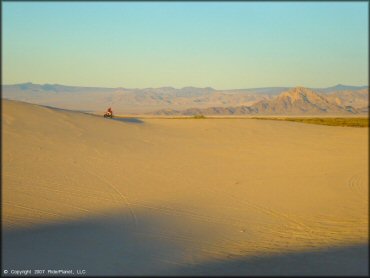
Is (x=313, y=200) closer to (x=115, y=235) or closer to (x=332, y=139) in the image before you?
(x=115, y=235)

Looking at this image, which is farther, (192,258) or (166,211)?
(166,211)

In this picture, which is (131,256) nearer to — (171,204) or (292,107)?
(171,204)

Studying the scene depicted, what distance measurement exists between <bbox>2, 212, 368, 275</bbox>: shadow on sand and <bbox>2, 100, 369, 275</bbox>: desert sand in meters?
0.01

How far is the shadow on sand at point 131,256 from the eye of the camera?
546 centimetres

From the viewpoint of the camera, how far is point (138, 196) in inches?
377

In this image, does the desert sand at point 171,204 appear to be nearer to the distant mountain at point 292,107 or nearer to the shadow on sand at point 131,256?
the shadow on sand at point 131,256

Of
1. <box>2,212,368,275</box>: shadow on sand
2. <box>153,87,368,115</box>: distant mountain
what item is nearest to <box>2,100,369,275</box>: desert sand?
<box>2,212,368,275</box>: shadow on sand

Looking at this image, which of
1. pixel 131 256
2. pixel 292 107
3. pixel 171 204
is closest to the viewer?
pixel 131 256

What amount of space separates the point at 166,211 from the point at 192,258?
2609 mm

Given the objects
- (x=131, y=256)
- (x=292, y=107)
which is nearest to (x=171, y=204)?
(x=131, y=256)

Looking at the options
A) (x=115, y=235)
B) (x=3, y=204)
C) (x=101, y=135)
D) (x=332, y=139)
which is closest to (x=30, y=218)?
(x=3, y=204)

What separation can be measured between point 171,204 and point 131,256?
3.22 m

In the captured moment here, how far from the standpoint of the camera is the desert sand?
5863 mm

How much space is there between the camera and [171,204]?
915cm
